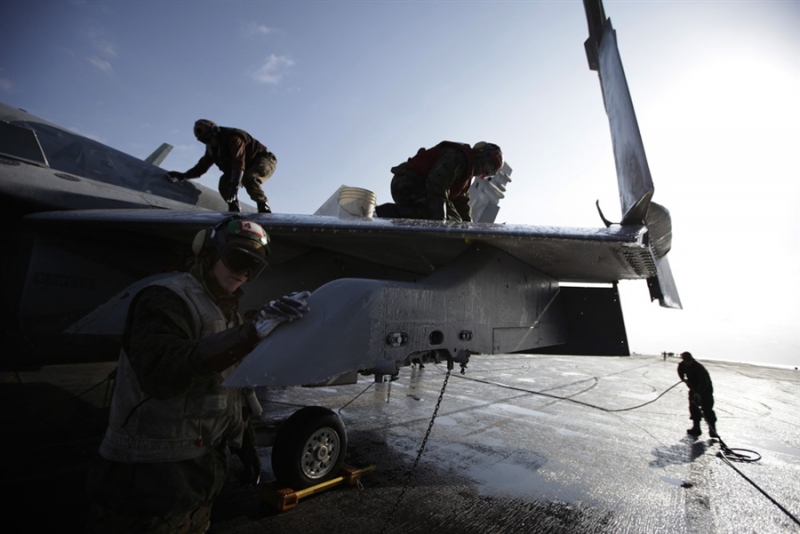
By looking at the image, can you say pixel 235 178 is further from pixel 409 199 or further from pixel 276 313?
pixel 276 313

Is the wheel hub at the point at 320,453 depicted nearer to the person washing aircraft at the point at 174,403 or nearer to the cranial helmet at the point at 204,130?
the person washing aircraft at the point at 174,403

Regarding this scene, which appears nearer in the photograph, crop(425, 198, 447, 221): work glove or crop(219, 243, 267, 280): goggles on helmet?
crop(219, 243, 267, 280): goggles on helmet

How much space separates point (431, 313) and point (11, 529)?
2.98 m

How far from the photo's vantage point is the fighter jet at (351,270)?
7.00ft

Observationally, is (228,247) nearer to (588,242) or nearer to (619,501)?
(588,242)

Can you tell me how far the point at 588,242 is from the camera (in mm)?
2664

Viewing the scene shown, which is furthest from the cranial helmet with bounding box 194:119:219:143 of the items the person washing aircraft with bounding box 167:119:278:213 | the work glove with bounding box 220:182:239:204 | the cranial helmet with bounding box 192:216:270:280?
the cranial helmet with bounding box 192:216:270:280

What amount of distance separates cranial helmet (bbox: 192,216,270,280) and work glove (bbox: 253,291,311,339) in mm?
284

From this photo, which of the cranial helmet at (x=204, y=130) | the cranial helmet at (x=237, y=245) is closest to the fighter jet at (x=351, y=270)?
the cranial helmet at (x=237, y=245)

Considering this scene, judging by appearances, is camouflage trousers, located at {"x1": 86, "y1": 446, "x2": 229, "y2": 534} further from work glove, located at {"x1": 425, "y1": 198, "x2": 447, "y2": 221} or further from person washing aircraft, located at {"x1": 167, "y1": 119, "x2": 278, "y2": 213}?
person washing aircraft, located at {"x1": 167, "y1": 119, "x2": 278, "y2": 213}

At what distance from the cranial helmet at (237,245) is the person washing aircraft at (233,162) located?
3084mm

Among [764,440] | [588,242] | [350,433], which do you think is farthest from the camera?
[764,440]

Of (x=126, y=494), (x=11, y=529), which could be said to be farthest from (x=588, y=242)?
(x=11, y=529)

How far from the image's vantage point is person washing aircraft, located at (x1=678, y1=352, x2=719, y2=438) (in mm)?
5621
